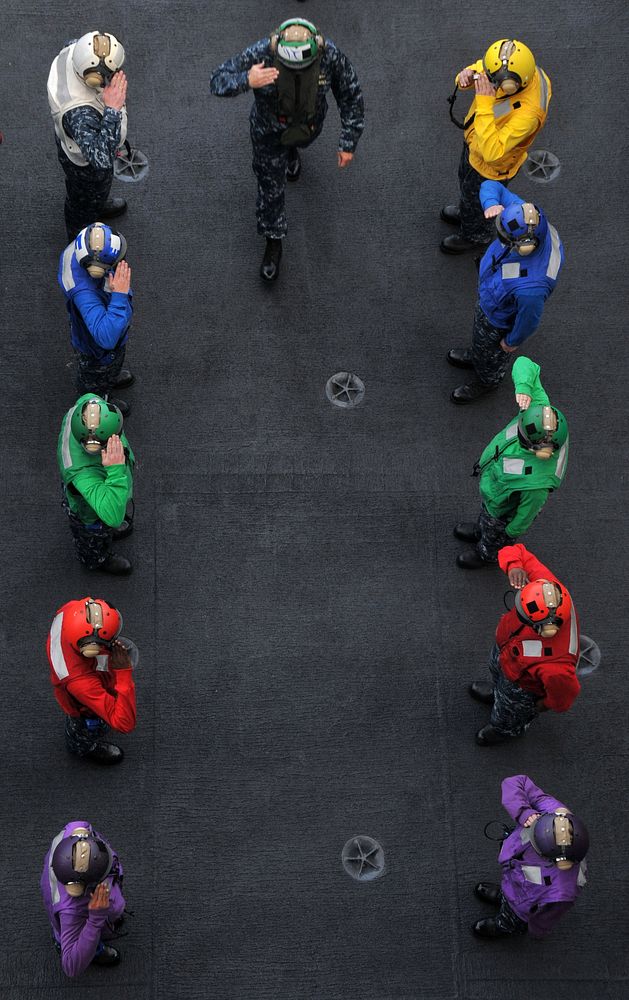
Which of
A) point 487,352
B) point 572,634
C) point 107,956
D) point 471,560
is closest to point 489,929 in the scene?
point 572,634

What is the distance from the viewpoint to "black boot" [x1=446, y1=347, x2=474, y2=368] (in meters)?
7.03

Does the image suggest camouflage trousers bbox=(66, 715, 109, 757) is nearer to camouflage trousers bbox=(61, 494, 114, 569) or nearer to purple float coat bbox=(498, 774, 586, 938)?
camouflage trousers bbox=(61, 494, 114, 569)

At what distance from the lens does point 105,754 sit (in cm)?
595

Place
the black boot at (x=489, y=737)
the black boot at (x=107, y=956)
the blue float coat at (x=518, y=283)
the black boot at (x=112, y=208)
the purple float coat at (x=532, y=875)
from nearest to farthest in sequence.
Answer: the purple float coat at (x=532, y=875), the black boot at (x=107, y=956), the black boot at (x=489, y=737), the blue float coat at (x=518, y=283), the black boot at (x=112, y=208)

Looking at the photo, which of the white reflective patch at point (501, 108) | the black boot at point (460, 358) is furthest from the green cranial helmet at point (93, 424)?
the white reflective patch at point (501, 108)

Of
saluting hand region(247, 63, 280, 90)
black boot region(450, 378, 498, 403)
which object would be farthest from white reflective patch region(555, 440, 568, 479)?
saluting hand region(247, 63, 280, 90)

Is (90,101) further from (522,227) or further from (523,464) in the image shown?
(523,464)

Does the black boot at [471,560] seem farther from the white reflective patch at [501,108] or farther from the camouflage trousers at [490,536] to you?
the white reflective patch at [501,108]

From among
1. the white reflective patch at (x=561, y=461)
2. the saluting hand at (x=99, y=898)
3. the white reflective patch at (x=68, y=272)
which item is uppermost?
the white reflective patch at (x=68, y=272)

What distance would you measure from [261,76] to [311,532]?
2.55 m

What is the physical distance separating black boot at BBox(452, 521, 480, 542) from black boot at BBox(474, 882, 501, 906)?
194 cm

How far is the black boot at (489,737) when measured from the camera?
20.0 feet

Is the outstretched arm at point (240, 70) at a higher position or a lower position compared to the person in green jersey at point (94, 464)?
higher

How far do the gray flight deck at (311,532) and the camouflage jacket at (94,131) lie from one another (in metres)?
1.07
